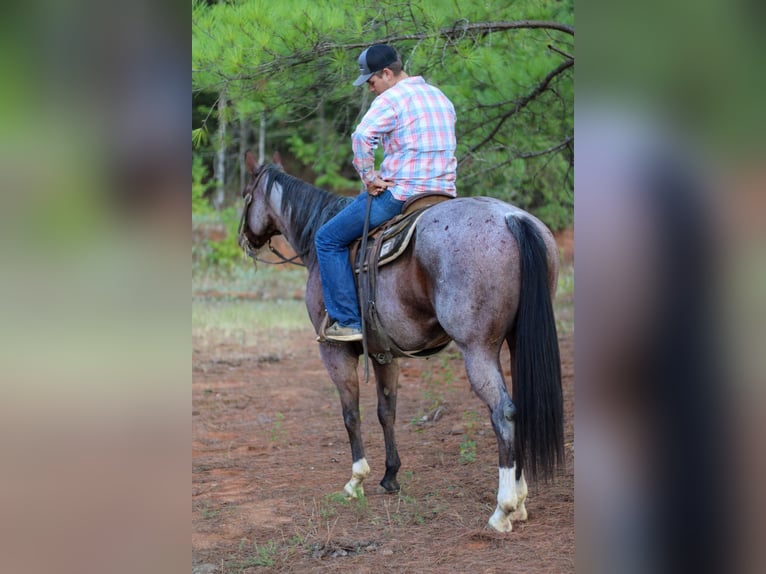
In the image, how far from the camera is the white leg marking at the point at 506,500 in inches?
160

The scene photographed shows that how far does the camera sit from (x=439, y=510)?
461 centimetres

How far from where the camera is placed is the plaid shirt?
4.44 m

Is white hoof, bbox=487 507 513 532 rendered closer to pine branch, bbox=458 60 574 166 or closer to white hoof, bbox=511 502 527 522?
white hoof, bbox=511 502 527 522

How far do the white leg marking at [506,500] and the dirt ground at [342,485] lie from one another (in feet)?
0.19

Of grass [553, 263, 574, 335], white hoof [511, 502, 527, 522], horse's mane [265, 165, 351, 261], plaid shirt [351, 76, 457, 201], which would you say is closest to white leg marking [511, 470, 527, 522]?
white hoof [511, 502, 527, 522]

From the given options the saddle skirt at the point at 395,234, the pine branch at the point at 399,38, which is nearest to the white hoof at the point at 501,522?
the saddle skirt at the point at 395,234

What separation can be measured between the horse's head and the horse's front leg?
4.06 ft

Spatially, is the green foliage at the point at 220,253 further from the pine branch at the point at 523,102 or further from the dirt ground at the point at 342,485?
the pine branch at the point at 523,102

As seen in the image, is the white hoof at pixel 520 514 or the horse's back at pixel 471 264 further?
the white hoof at pixel 520 514
